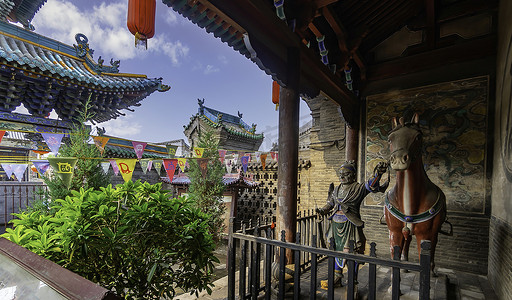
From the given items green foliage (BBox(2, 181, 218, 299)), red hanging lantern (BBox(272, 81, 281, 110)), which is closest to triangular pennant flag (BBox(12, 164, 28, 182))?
green foliage (BBox(2, 181, 218, 299))

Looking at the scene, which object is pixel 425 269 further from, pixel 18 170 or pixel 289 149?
pixel 18 170

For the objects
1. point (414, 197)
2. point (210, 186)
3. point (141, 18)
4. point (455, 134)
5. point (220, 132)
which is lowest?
point (210, 186)

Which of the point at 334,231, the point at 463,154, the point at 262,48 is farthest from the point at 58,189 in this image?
the point at 463,154

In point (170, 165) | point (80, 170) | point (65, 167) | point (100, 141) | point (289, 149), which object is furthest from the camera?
point (170, 165)

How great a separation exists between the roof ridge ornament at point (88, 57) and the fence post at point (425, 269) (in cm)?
975

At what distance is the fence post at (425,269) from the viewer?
1660 millimetres

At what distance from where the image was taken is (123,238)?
1.99 metres

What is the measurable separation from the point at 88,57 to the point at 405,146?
32.3ft

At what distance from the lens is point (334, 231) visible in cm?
313

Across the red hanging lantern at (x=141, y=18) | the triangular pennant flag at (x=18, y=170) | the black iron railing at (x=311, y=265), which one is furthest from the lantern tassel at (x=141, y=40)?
the triangular pennant flag at (x=18, y=170)

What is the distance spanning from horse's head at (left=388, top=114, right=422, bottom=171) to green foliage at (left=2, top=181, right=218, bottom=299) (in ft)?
7.62

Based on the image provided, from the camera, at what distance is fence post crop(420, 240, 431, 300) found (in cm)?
166

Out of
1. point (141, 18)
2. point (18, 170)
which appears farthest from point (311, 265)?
point (18, 170)

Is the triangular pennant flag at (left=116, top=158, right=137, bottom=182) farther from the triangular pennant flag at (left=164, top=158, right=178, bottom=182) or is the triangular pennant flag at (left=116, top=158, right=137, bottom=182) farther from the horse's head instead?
the horse's head
